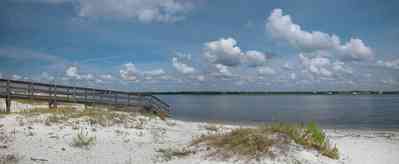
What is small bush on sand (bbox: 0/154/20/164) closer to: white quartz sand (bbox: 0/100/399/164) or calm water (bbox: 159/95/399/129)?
white quartz sand (bbox: 0/100/399/164)

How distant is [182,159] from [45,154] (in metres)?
3.57

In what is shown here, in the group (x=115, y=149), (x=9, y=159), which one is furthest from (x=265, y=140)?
(x=9, y=159)

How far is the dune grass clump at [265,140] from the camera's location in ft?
26.1

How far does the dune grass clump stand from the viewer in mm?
Result: 7957

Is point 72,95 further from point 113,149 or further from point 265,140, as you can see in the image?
point 265,140

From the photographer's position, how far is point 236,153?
788 cm

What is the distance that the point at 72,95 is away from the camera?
19703 mm

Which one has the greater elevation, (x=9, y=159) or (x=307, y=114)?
(x=9, y=159)

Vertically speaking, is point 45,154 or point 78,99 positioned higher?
point 78,99

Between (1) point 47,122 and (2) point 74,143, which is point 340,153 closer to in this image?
(2) point 74,143

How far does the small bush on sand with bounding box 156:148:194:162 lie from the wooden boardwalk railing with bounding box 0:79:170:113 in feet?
41.5

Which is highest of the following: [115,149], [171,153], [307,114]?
[115,149]

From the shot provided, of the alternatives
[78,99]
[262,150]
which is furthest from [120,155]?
[78,99]

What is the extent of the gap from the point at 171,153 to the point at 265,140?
2722mm
